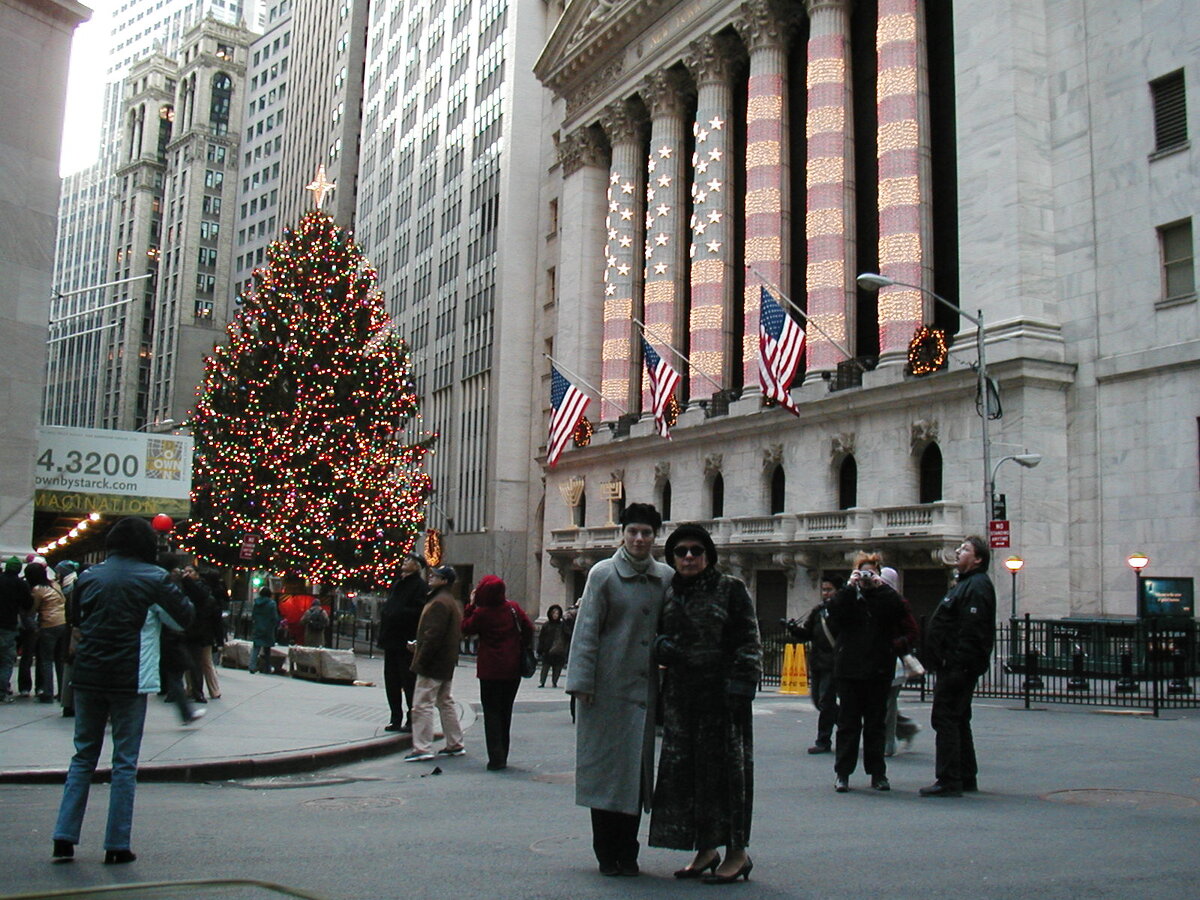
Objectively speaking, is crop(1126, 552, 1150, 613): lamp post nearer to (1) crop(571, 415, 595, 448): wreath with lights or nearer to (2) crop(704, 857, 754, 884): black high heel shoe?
(2) crop(704, 857, 754, 884): black high heel shoe

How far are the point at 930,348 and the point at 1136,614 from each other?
365 inches

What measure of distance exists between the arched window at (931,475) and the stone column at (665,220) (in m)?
14.0

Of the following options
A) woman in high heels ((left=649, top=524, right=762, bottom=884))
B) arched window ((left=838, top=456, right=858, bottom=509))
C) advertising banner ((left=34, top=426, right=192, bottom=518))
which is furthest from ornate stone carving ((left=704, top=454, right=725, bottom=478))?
woman in high heels ((left=649, top=524, right=762, bottom=884))

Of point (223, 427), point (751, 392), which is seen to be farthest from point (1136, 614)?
point (223, 427)

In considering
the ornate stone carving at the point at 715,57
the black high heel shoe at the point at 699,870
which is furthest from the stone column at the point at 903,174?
the black high heel shoe at the point at 699,870

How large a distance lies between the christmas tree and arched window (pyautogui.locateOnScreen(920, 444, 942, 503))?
17.5 meters

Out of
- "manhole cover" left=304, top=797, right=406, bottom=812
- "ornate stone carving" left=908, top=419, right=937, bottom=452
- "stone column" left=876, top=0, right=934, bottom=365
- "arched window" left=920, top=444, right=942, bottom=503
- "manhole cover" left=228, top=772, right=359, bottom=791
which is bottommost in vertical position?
"manhole cover" left=228, top=772, right=359, bottom=791

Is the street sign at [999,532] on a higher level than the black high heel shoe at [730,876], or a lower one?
higher

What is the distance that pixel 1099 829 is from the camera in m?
7.94

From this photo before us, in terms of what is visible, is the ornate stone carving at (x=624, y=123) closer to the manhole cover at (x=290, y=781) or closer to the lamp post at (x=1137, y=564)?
the lamp post at (x=1137, y=564)

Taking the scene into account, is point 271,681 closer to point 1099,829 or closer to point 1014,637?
point 1014,637

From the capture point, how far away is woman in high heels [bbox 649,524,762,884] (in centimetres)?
634

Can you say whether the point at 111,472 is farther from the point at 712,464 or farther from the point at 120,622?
the point at 712,464

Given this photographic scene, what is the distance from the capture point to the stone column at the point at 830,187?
38.3 metres
